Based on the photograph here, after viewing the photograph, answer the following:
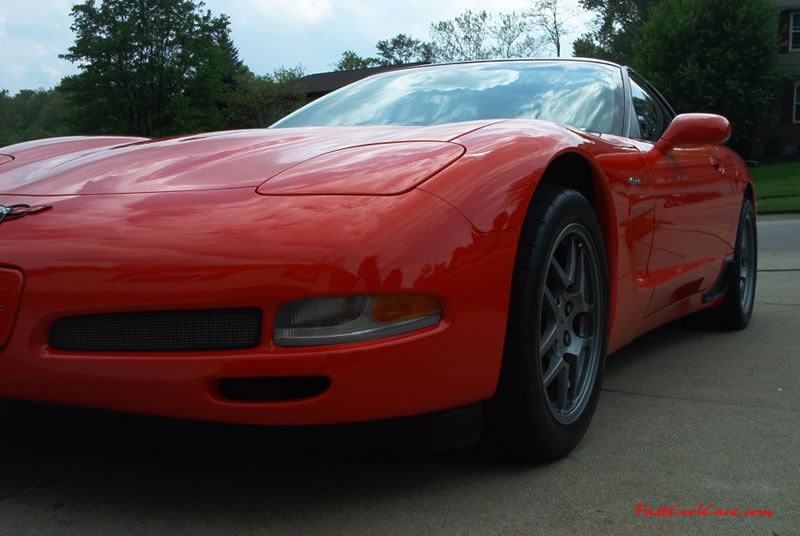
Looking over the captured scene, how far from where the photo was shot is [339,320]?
72.5 inches

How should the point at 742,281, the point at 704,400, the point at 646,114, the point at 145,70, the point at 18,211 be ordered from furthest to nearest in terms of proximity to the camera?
the point at 145,70
the point at 742,281
the point at 646,114
the point at 704,400
the point at 18,211

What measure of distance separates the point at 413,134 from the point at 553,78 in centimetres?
122

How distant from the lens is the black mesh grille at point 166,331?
184 centimetres

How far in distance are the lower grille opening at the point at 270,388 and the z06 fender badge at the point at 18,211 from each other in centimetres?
64

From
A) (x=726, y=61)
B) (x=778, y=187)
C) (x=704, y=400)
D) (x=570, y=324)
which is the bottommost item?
(x=778, y=187)

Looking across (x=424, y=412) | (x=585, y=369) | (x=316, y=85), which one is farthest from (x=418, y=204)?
(x=316, y=85)

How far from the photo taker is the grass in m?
15.5

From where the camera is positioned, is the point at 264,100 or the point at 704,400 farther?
the point at 264,100

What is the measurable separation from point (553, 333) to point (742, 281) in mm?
2555

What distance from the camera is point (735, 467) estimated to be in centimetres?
232

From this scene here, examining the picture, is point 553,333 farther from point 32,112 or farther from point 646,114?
point 32,112

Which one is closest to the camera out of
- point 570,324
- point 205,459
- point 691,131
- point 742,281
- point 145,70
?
point 205,459

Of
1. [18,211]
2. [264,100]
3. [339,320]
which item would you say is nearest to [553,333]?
[339,320]

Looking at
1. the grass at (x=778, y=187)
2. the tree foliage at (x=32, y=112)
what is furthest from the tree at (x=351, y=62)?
the grass at (x=778, y=187)
